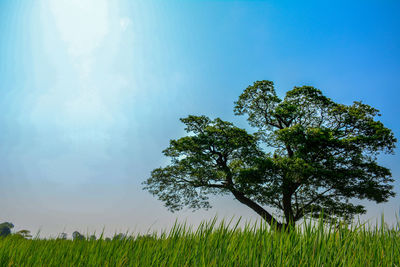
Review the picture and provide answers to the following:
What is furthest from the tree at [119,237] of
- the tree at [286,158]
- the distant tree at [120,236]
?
the tree at [286,158]

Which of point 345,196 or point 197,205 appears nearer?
point 345,196

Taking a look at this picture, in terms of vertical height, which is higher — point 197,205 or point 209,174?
point 209,174

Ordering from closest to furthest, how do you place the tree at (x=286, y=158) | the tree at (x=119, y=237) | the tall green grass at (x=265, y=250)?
the tall green grass at (x=265, y=250) < the tree at (x=119, y=237) < the tree at (x=286, y=158)

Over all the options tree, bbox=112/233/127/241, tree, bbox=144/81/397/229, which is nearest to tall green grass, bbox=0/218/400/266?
tree, bbox=112/233/127/241

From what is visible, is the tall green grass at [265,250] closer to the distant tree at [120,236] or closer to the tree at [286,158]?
the distant tree at [120,236]

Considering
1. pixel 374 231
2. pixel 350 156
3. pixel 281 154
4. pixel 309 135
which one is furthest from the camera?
pixel 281 154

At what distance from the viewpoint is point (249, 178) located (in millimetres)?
17844

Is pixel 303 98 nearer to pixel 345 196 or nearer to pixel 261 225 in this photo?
pixel 345 196

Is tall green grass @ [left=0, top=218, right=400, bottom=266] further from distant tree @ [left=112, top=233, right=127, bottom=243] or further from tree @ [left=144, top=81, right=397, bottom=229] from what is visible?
tree @ [left=144, top=81, right=397, bottom=229]

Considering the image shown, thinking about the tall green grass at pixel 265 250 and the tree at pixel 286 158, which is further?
the tree at pixel 286 158

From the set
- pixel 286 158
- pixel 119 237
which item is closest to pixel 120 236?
pixel 119 237

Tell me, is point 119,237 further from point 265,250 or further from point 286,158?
point 286,158

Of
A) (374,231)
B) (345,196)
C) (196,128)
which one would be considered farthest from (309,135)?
(374,231)

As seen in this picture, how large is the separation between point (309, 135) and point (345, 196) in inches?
230
